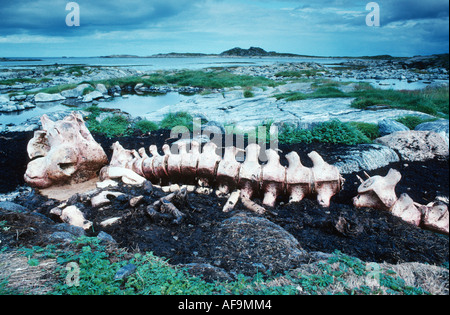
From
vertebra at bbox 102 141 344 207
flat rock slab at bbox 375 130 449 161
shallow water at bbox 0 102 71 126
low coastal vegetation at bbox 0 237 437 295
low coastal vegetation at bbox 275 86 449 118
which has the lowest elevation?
low coastal vegetation at bbox 0 237 437 295

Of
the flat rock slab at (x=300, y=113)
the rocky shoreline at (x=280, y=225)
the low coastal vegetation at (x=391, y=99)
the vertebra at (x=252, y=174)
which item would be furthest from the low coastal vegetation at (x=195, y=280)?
the flat rock slab at (x=300, y=113)

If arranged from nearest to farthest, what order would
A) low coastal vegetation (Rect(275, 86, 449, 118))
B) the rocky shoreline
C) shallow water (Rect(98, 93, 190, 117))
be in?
the rocky shoreline
low coastal vegetation (Rect(275, 86, 449, 118))
shallow water (Rect(98, 93, 190, 117))

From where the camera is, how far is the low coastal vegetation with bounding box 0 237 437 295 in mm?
1990

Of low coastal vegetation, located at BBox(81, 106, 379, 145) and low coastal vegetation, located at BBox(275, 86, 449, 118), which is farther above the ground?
low coastal vegetation, located at BBox(275, 86, 449, 118)

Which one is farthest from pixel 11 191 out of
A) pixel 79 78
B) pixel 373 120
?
pixel 79 78

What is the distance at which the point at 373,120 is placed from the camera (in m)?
6.39

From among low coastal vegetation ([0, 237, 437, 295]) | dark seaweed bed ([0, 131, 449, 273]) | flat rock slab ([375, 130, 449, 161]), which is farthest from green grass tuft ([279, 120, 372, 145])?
low coastal vegetation ([0, 237, 437, 295])

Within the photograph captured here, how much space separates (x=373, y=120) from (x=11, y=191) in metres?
7.23

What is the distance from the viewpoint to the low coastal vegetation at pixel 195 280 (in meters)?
1.99

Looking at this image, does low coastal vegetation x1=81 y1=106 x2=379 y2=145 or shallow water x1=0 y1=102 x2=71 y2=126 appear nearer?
low coastal vegetation x1=81 y1=106 x2=379 y2=145

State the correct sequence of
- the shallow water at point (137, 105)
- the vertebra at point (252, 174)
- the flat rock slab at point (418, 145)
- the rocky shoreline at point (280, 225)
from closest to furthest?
the rocky shoreline at point (280, 225) < the vertebra at point (252, 174) < the flat rock slab at point (418, 145) < the shallow water at point (137, 105)

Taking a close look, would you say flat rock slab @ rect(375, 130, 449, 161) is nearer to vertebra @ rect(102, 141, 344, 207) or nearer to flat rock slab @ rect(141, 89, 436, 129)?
flat rock slab @ rect(141, 89, 436, 129)

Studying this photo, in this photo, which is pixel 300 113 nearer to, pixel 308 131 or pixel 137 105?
pixel 308 131

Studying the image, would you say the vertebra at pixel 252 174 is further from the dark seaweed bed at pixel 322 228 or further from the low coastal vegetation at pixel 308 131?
the low coastal vegetation at pixel 308 131
